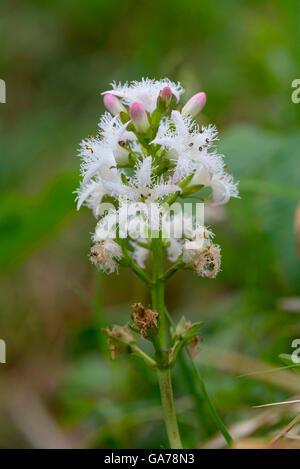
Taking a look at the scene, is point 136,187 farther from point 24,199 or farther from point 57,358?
point 57,358

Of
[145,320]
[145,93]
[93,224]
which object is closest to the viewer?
[145,320]

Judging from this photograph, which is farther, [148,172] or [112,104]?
[112,104]

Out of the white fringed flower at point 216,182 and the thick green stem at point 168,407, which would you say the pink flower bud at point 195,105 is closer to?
the white fringed flower at point 216,182

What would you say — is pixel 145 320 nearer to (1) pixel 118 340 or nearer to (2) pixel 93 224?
(1) pixel 118 340

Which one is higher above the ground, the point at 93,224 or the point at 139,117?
the point at 93,224

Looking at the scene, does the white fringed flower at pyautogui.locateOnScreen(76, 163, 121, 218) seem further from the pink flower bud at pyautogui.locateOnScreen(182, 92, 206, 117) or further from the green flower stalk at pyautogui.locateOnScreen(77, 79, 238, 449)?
the pink flower bud at pyautogui.locateOnScreen(182, 92, 206, 117)

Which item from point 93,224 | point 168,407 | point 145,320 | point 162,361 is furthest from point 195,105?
point 93,224

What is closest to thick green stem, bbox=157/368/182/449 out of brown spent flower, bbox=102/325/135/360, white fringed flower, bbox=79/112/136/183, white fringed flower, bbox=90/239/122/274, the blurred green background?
brown spent flower, bbox=102/325/135/360

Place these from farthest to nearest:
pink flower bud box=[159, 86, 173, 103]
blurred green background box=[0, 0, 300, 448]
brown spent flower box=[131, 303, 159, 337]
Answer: blurred green background box=[0, 0, 300, 448] < pink flower bud box=[159, 86, 173, 103] < brown spent flower box=[131, 303, 159, 337]
